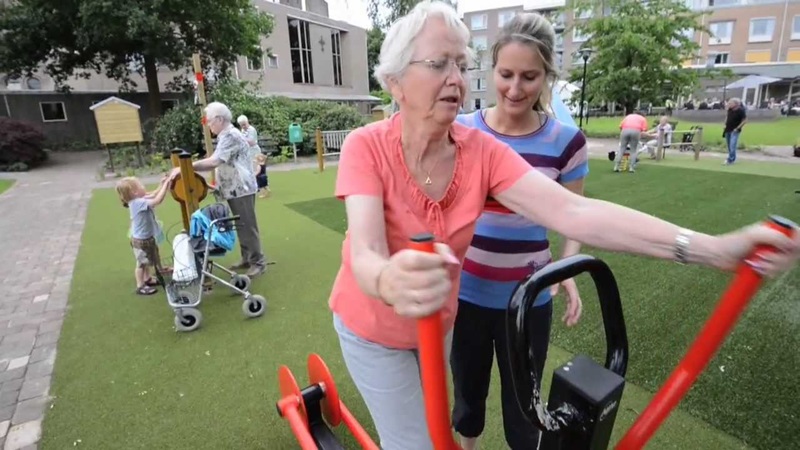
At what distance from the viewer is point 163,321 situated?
13.0 feet

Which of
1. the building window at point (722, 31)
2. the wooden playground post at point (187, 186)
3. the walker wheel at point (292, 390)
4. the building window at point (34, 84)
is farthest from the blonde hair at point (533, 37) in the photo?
the building window at point (722, 31)

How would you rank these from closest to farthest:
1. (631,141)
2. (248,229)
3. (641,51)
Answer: (248,229), (631,141), (641,51)

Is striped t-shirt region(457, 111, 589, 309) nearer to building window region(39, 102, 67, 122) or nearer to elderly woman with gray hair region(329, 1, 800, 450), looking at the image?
elderly woman with gray hair region(329, 1, 800, 450)

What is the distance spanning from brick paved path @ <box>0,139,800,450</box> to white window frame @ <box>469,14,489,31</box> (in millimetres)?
48746

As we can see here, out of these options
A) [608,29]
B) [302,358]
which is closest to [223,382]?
[302,358]

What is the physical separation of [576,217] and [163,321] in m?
3.88

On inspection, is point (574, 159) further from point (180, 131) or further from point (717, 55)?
point (717, 55)

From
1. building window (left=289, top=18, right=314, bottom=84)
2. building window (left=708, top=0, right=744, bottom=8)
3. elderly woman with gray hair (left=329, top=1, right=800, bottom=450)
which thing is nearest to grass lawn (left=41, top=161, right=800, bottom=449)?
elderly woman with gray hair (left=329, top=1, right=800, bottom=450)

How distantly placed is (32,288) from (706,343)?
6.09 metres

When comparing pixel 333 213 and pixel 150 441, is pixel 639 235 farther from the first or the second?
pixel 333 213

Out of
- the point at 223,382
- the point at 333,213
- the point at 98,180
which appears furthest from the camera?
the point at 98,180

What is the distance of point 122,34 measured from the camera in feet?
50.9

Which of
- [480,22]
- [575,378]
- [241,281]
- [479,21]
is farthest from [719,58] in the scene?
[575,378]

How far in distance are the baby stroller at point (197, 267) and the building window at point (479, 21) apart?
54.1 m
